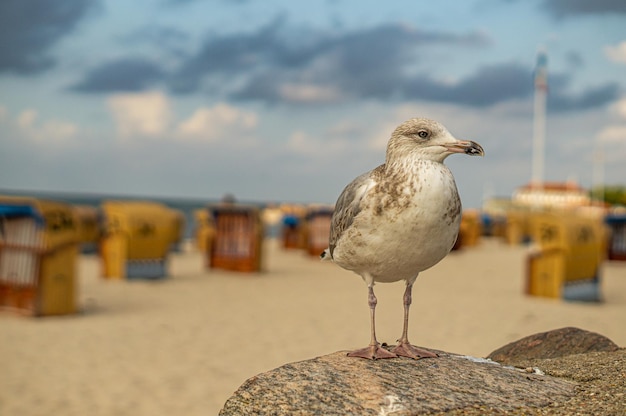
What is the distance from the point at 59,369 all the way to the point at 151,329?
2.70 meters

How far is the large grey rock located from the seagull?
35cm

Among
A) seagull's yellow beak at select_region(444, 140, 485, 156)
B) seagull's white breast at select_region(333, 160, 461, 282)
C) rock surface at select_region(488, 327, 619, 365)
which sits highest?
seagull's yellow beak at select_region(444, 140, 485, 156)

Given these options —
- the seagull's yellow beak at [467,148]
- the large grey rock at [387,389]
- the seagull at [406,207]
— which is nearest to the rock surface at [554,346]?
the large grey rock at [387,389]

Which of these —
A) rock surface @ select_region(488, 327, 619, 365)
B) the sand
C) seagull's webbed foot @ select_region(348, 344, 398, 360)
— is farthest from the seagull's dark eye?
the sand

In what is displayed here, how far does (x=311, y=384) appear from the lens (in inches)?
131

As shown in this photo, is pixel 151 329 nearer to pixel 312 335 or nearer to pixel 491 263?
pixel 312 335

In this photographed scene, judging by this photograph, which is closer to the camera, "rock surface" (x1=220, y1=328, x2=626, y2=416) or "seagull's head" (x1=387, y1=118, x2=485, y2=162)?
"rock surface" (x1=220, y1=328, x2=626, y2=416)

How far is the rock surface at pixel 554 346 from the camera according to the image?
467 cm

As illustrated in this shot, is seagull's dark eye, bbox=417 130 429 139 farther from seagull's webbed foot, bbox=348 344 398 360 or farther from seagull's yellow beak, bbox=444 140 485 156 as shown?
seagull's webbed foot, bbox=348 344 398 360

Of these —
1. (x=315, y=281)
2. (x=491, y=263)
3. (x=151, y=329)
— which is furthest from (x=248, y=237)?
(x=491, y=263)

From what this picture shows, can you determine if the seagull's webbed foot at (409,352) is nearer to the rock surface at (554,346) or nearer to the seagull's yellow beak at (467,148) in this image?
the rock surface at (554,346)

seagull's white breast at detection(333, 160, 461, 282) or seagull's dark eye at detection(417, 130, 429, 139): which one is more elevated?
seagull's dark eye at detection(417, 130, 429, 139)

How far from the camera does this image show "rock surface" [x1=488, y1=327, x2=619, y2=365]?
15.3 ft

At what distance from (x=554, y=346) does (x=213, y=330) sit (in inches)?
294
